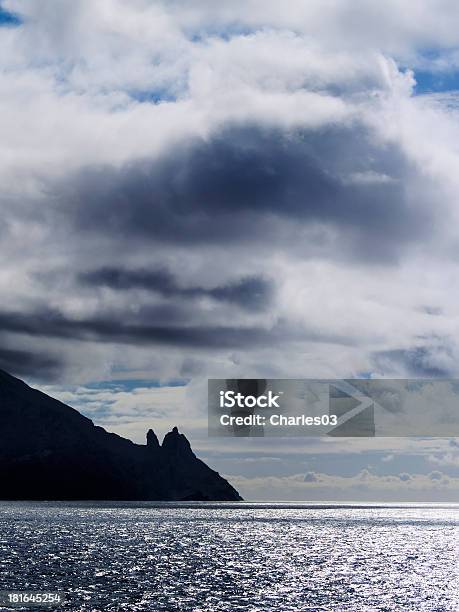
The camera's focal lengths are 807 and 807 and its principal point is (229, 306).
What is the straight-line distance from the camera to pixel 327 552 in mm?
180625

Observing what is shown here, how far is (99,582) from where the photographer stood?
113 metres

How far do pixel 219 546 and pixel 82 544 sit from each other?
105ft

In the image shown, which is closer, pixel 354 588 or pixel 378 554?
pixel 354 588

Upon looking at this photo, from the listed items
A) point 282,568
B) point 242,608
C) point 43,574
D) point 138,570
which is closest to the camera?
point 242,608

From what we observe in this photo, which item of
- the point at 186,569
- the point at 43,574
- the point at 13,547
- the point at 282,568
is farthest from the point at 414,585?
the point at 13,547

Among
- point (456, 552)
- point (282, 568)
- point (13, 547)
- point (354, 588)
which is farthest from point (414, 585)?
point (13, 547)

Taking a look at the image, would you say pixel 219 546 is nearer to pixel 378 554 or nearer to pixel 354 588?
pixel 378 554

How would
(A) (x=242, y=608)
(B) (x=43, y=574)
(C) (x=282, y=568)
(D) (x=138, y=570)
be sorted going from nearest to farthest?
1. (A) (x=242, y=608)
2. (B) (x=43, y=574)
3. (D) (x=138, y=570)
4. (C) (x=282, y=568)

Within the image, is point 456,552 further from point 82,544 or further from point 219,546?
point 82,544

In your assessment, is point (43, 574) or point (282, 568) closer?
point (43, 574)

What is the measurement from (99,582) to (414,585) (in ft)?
151

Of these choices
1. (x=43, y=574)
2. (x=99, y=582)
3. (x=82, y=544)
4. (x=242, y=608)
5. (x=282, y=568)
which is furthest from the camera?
(x=82, y=544)

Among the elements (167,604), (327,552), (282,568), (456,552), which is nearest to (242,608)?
(167,604)

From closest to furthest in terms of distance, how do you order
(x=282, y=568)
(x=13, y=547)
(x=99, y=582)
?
(x=99, y=582)
(x=282, y=568)
(x=13, y=547)
